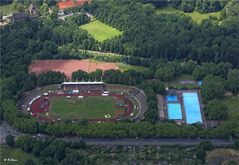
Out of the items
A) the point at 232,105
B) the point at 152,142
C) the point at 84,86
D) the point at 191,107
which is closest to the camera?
the point at 152,142

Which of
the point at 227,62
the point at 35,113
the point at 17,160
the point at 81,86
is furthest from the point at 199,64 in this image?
the point at 17,160

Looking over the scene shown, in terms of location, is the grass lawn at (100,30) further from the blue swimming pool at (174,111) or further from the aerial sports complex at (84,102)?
the blue swimming pool at (174,111)

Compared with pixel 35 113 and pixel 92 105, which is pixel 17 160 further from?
pixel 92 105

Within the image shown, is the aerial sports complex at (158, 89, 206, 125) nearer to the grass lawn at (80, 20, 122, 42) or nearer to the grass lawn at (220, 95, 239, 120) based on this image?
the grass lawn at (220, 95, 239, 120)

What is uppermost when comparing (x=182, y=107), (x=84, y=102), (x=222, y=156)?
(x=182, y=107)

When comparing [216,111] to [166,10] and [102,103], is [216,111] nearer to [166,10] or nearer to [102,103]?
[102,103]

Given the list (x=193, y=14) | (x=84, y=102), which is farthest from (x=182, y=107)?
(x=193, y=14)
